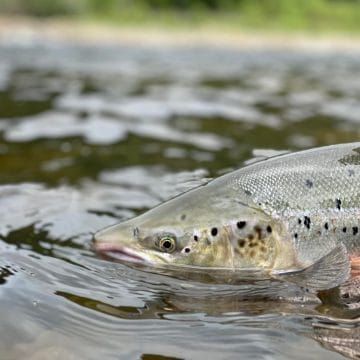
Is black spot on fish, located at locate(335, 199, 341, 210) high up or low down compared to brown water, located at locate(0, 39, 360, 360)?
up

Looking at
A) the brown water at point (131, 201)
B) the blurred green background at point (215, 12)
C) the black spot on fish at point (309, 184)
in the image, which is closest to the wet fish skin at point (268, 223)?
the black spot on fish at point (309, 184)

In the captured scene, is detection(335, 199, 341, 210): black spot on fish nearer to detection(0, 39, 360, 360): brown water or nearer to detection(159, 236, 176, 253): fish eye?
detection(0, 39, 360, 360): brown water

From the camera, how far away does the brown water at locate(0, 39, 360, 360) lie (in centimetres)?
250

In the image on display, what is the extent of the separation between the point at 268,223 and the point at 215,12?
5322 centimetres

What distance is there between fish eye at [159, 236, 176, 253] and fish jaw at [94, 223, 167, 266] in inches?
1.6

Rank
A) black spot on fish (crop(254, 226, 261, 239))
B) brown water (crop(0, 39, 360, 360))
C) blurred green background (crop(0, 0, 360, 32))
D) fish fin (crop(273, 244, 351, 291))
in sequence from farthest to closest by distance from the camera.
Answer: blurred green background (crop(0, 0, 360, 32))
black spot on fish (crop(254, 226, 261, 239))
fish fin (crop(273, 244, 351, 291))
brown water (crop(0, 39, 360, 360))

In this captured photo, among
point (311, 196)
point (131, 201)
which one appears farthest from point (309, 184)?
point (131, 201)

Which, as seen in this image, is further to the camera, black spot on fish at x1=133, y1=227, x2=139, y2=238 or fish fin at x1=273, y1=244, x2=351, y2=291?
black spot on fish at x1=133, y1=227, x2=139, y2=238

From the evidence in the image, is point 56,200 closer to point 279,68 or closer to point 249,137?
point 249,137

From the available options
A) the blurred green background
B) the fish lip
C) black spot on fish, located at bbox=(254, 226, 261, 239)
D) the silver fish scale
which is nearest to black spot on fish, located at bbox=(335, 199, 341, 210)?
the silver fish scale

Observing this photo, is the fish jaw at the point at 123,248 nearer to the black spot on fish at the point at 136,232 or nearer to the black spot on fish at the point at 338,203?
the black spot on fish at the point at 136,232


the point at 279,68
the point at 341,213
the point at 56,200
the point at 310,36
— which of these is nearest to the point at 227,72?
the point at 279,68

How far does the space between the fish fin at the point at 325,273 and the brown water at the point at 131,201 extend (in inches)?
3.9

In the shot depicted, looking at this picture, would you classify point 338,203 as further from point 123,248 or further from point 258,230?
point 123,248
